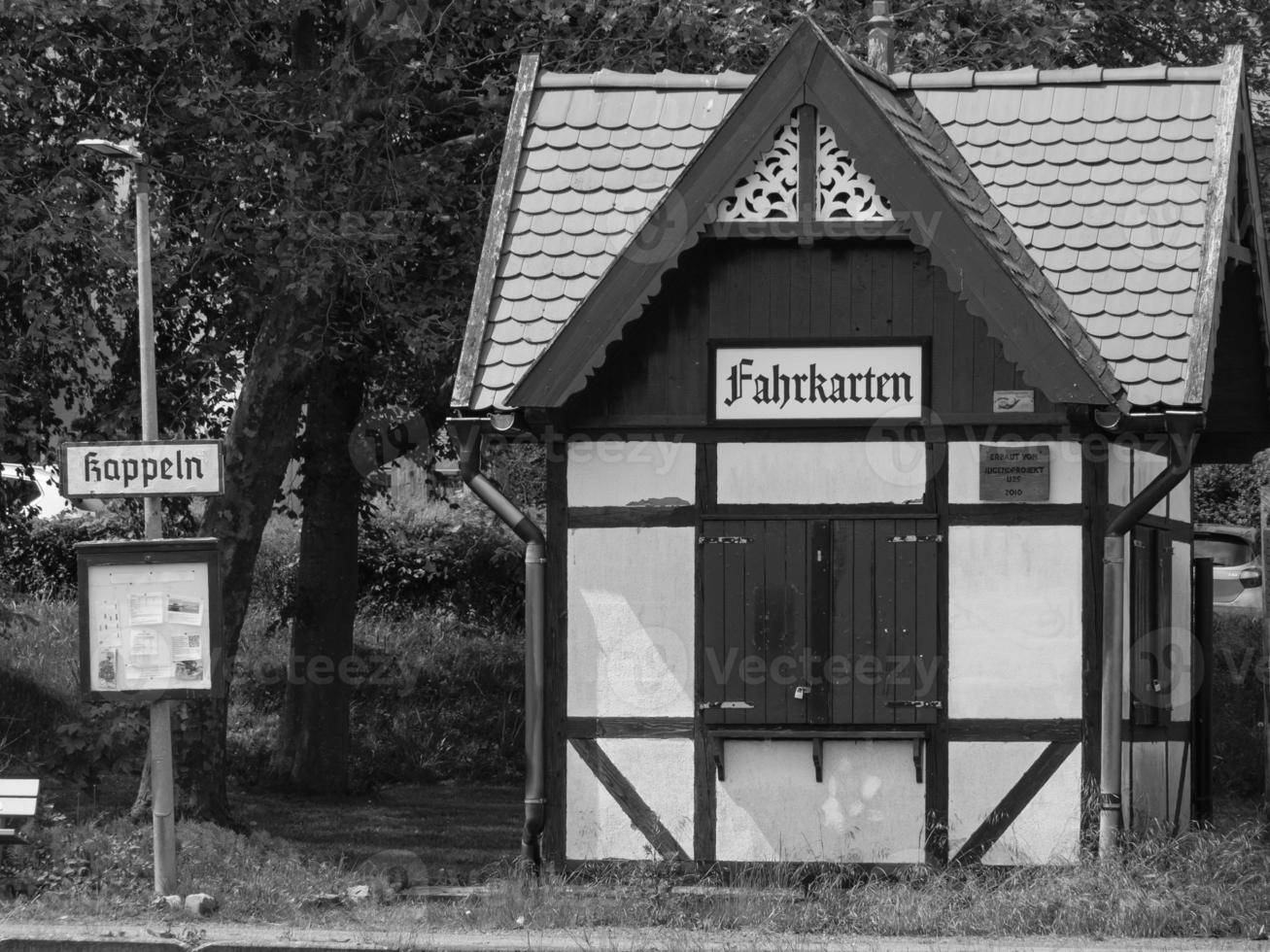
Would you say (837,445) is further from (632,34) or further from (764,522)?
(632,34)

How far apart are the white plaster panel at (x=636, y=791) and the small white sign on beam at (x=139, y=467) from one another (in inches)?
104

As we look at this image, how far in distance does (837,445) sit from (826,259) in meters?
1.04

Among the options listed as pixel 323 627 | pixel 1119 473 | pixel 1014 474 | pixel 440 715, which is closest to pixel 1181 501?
pixel 1119 473

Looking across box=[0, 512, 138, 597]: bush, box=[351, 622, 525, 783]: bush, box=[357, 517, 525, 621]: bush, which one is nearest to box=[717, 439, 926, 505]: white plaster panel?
box=[351, 622, 525, 783]: bush

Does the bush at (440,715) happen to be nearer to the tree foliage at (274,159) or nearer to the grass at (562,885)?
the grass at (562,885)

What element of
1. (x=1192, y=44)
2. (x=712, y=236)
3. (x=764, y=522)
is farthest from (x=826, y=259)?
(x=1192, y=44)

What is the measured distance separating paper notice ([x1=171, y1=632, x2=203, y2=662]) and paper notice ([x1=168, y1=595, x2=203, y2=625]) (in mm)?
75

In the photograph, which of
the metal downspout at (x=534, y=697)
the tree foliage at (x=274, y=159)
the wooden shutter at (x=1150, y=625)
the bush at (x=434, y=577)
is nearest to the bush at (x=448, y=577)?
the bush at (x=434, y=577)

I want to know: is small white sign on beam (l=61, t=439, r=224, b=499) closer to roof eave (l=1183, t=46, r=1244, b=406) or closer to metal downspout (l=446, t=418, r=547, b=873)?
metal downspout (l=446, t=418, r=547, b=873)

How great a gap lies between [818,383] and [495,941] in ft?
11.5

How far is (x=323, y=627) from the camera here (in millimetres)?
16141

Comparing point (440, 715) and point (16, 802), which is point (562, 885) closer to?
point (16, 802)

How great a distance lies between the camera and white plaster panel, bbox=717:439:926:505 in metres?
9.72

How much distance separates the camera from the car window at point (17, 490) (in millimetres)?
13781
